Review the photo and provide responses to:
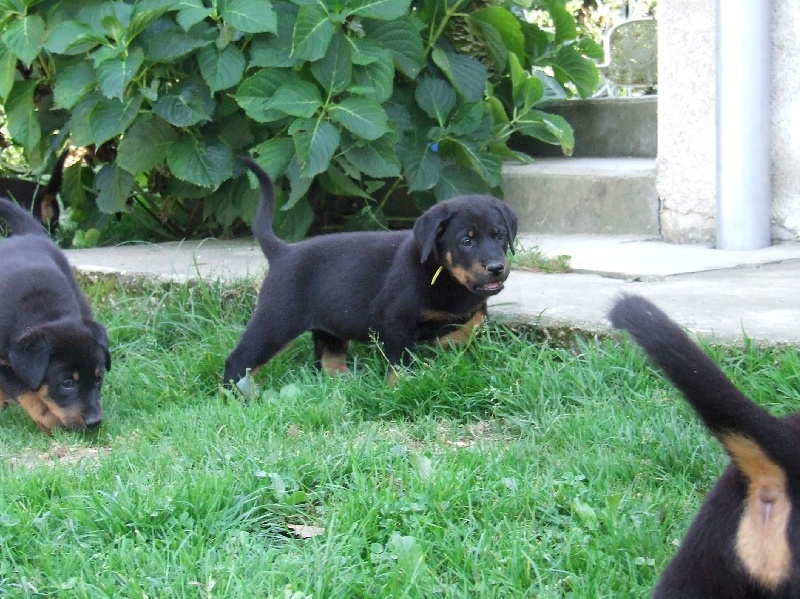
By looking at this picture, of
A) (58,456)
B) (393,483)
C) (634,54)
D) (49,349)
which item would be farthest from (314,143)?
(634,54)

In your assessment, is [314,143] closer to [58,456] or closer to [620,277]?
[620,277]

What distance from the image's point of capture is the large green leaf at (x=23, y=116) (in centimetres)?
618

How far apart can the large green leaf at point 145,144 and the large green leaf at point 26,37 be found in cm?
62

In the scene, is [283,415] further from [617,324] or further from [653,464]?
[617,324]

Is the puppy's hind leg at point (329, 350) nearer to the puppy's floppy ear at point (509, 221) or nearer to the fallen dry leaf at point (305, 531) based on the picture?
the puppy's floppy ear at point (509, 221)

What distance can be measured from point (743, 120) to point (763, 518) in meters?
3.66

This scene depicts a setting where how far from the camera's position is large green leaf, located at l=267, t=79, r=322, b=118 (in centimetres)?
534

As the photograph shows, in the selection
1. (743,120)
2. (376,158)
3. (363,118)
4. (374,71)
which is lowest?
(376,158)

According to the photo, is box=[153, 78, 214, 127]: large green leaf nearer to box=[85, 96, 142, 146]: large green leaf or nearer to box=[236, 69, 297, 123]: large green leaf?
box=[85, 96, 142, 146]: large green leaf

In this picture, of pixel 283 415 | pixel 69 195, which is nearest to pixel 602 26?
pixel 69 195

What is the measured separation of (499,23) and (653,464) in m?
3.78

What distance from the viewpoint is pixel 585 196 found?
6.14 metres

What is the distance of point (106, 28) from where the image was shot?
18.1ft

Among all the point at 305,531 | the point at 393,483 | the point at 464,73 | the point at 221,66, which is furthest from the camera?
the point at 464,73
